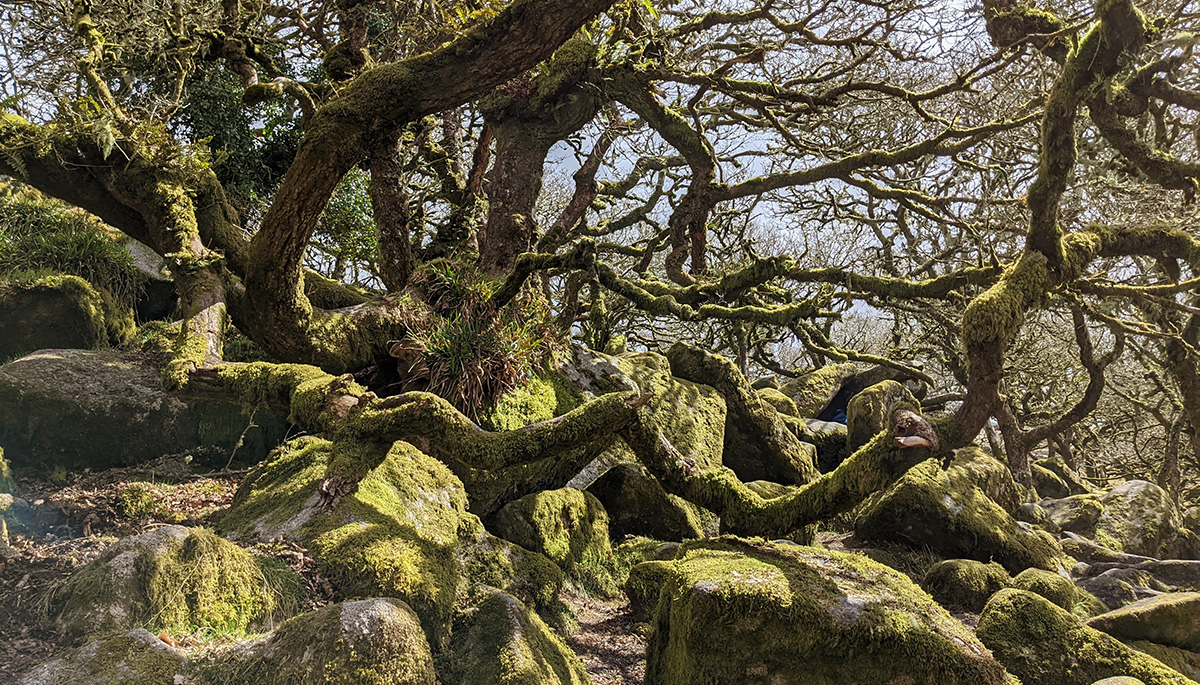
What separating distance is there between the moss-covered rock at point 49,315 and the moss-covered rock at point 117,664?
5862 millimetres

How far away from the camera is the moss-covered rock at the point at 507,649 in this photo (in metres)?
3.49

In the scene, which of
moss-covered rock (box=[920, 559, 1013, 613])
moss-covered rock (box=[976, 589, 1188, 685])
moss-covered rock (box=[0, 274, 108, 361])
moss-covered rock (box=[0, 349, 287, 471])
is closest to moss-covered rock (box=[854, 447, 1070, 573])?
moss-covered rock (box=[920, 559, 1013, 613])

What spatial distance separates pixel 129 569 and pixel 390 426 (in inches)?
60.8

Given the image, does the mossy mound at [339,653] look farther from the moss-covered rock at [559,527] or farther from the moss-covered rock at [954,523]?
the moss-covered rock at [954,523]

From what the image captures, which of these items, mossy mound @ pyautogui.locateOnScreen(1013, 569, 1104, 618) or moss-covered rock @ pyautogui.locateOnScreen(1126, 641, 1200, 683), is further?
mossy mound @ pyautogui.locateOnScreen(1013, 569, 1104, 618)

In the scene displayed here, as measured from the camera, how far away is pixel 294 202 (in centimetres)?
482

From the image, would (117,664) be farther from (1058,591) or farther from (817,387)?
(817,387)

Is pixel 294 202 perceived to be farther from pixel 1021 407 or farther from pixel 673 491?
pixel 1021 407

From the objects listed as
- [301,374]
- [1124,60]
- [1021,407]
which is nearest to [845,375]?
[1021,407]

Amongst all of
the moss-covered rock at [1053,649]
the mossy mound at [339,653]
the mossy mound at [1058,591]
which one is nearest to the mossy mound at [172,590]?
the mossy mound at [339,653]

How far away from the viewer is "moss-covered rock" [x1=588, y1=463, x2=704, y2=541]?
7047 mm

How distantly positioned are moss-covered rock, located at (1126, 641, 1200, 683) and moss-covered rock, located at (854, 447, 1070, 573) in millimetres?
2208

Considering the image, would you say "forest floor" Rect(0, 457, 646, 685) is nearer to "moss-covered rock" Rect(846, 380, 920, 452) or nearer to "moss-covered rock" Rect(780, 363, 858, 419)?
"moss-covered rock" Rect(846, 380, 920, 452)

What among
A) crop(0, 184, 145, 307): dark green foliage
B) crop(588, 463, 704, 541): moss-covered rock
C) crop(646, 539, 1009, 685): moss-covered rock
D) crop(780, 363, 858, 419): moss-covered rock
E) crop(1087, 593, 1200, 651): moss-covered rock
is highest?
crop(780, 363, 858, 419): moss-covered rock
